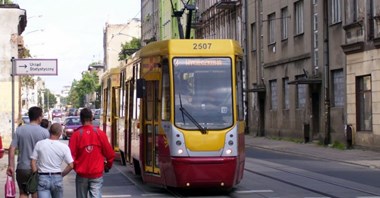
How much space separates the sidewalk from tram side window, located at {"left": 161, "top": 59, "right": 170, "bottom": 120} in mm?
10333

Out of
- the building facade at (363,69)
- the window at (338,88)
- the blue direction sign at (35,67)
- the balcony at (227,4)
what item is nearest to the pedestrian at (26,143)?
the blue direction sign at (35,67)

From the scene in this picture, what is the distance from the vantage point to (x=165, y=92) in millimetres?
16125

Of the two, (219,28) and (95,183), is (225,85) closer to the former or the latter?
(95,183)

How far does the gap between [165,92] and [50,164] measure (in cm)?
599

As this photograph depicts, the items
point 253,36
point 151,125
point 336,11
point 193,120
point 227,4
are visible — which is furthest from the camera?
point 227,4

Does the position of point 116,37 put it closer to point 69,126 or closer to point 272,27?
point 69,126

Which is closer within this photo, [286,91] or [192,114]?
[192,114]

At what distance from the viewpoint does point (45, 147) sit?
412 inches

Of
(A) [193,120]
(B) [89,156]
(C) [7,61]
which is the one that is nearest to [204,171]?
(A) [193,120]

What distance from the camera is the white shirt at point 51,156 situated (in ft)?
34.0

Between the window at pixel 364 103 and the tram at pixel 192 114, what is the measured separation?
16278 mm

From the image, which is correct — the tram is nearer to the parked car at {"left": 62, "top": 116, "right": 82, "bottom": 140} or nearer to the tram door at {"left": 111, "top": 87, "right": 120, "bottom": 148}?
the tram door at {"left": 111, "top": 87, "right": 120, "bottom": 148}

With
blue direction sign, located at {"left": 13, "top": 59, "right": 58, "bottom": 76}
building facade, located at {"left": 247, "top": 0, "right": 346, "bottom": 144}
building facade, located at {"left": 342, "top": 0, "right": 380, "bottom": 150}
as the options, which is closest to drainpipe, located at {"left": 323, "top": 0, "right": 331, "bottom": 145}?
building facade, located at {"left": 247, "top": 0, "right": 346, "bottom": 144}

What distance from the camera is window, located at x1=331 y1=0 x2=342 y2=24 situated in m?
35.1
